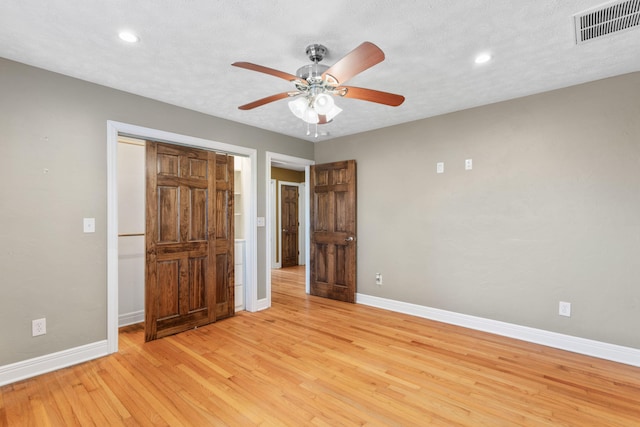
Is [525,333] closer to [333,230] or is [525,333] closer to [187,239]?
[333,230]

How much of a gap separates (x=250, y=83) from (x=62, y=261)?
228cm

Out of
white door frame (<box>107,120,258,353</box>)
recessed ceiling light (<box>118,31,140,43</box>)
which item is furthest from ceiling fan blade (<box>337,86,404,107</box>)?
white door frame (<box>107,120,258,353</box>)

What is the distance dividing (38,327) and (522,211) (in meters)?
4.63

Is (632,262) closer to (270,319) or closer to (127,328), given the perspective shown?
(270,319)

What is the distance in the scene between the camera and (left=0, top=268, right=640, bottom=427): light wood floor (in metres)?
1.96

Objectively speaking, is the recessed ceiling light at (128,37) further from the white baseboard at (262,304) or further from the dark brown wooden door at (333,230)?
the white baseboard at (262,304)

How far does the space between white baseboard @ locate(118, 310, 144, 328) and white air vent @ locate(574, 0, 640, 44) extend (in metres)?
5.00

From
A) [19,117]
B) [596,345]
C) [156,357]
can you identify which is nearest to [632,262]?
[596,345]

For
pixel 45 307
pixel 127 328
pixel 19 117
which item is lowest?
pixel 127 328

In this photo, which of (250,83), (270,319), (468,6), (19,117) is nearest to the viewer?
(468,6)

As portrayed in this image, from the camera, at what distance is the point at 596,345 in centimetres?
279

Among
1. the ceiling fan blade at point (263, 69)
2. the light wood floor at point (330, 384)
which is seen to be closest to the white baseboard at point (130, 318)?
the light wood floor at point (330, 384)

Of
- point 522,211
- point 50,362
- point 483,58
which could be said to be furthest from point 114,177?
point 522,211

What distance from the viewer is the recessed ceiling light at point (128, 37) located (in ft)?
6.68
